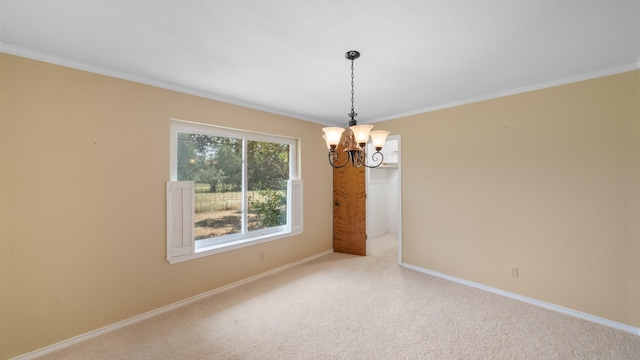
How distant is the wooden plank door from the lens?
4570 millimetres

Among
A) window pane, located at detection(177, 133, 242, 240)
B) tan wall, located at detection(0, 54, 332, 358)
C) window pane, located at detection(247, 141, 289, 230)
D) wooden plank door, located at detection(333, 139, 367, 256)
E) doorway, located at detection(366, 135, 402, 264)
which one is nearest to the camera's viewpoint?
tan wall, located at detection(0, 54, 332, 358)

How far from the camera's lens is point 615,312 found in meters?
2.40

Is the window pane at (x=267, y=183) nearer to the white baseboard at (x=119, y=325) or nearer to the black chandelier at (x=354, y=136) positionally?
the white baseboard at (x=119, y=325)

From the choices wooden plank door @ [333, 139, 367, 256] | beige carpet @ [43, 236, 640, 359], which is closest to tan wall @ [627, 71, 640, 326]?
beige carpet @ [43, 236, 640, 359]

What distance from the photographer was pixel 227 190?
3.37m

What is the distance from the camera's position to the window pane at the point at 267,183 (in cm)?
367

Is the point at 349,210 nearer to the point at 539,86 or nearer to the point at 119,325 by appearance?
the point at 539,86

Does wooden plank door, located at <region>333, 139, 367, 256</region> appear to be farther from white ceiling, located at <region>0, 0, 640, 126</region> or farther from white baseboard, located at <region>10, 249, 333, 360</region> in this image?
white ceiling, located at <region>0, 0, 640, 126</region>

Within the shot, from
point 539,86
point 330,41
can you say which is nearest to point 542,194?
point 539,86

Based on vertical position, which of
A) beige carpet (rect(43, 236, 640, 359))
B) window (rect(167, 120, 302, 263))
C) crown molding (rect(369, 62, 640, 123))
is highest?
crown molding (rect(369, 62, 640, 123))

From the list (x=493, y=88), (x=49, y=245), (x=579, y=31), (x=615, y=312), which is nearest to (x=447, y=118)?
(x=493, y=88)

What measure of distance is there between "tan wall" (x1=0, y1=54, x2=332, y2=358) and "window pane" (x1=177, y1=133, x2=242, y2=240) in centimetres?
26

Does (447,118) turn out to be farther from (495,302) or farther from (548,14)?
(495,302)

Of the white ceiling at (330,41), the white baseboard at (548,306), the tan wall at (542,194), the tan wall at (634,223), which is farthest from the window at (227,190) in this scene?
the tan wall at (634,223)
